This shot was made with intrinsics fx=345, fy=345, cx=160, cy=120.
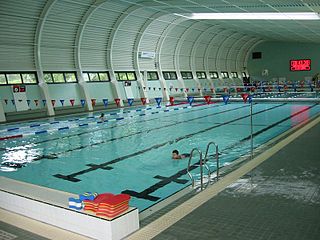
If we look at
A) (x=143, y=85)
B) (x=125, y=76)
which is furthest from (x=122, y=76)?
(x=143, y=85)

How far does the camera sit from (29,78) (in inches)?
Answer: 719

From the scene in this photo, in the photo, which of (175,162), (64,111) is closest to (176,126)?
(175,162)

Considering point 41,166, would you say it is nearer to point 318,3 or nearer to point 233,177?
point 233,177

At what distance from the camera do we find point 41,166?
7613 mm

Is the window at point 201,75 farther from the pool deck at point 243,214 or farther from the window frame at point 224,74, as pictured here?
the pool deck at point 243,214

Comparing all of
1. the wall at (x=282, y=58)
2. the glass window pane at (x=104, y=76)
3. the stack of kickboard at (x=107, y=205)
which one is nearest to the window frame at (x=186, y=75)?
the glass window pane at (x=104, y=76)

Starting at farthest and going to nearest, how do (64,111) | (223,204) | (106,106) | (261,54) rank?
(261,54)
(106,106)
(64,111)
(223,204)

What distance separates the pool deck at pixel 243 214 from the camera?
3.39 meters

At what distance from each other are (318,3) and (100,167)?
11599 millimetres

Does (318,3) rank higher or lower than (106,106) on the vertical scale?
higher

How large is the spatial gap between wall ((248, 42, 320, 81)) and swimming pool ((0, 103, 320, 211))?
2941 cm

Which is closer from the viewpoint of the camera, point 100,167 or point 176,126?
point 100,167

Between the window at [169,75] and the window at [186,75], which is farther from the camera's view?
the window at [186,75]

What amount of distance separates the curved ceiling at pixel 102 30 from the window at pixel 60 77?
1.31 feet
